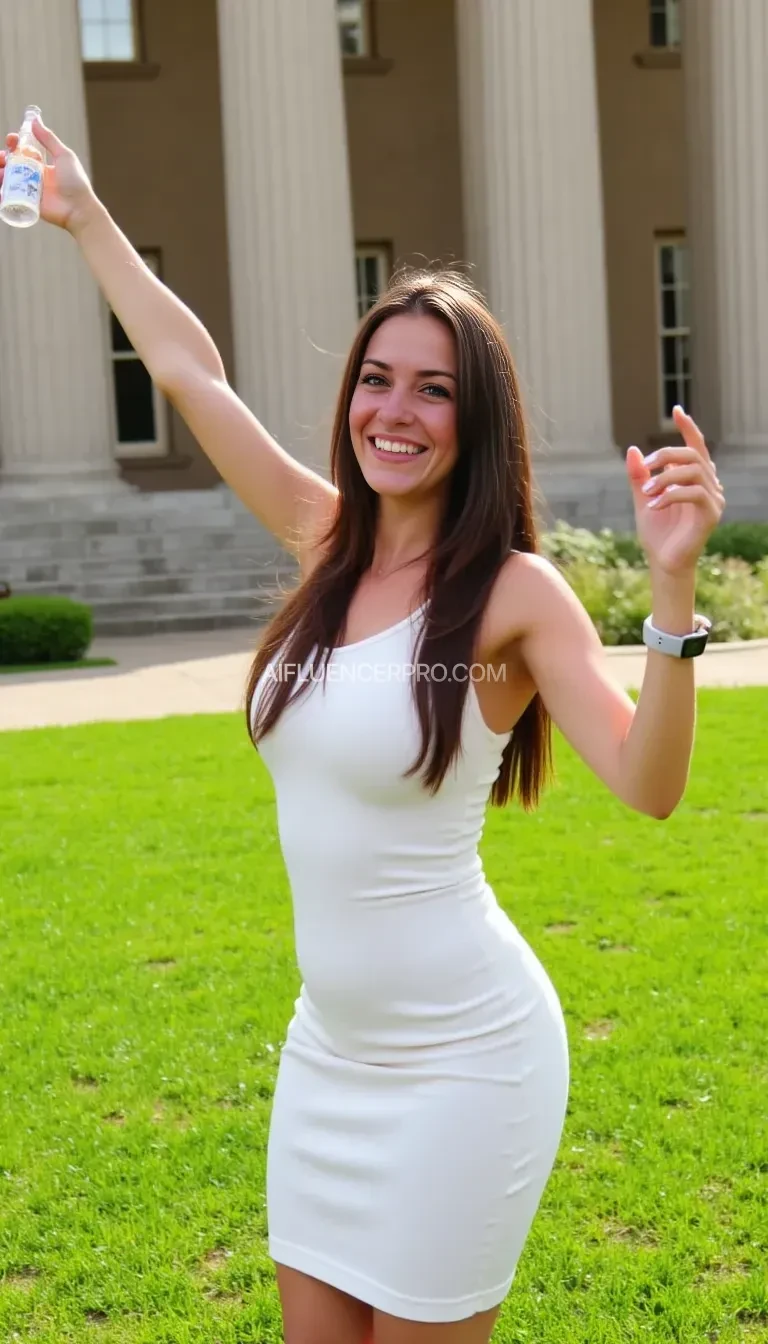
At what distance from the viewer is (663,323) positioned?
1123 inches

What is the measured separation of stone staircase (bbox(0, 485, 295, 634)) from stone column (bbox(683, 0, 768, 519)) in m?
6.95

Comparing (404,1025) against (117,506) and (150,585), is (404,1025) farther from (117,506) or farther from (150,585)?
(117,506)

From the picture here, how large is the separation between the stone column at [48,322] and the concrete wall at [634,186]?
34.5ft

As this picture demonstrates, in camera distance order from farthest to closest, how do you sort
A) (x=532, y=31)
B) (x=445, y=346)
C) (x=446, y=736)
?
(x=532, y=31) → (x=445, y=346) → (x=446, y=736)

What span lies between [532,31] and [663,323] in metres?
8.85

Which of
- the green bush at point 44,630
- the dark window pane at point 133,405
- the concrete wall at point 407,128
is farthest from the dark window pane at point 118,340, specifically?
the green bush at point 44,630

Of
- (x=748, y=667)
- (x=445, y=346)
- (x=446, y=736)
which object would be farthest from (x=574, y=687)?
(x=748, y=667)

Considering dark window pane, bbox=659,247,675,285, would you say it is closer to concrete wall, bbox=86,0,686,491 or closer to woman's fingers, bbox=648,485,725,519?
concrete wall, bbox=86,0,686,491

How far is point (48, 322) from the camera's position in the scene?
20141 mm

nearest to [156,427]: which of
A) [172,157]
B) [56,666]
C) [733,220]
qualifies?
[172,157]

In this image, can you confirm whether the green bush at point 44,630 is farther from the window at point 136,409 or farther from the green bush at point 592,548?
the window at point 136,409

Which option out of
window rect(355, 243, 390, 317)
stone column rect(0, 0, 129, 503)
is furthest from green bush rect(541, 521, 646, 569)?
window rect(355, 243, 390, 317)

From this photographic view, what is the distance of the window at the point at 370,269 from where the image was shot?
27.1 m

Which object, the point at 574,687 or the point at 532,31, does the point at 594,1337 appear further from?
the point at 532,31
